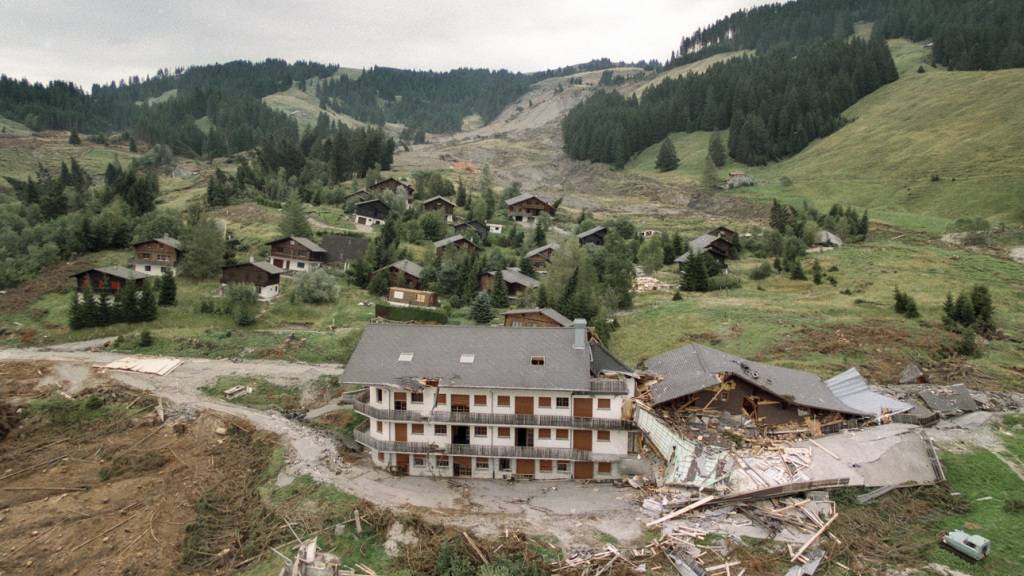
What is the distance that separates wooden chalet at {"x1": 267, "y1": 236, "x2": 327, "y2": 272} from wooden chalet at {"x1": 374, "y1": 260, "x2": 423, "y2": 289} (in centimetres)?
1001

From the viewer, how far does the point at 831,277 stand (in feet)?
214

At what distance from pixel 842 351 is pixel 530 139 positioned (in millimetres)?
160638

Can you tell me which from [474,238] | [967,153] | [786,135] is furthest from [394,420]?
[786,135]

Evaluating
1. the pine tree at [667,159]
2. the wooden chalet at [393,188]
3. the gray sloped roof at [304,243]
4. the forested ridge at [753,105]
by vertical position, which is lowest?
the gray sloped roof at [304,243]

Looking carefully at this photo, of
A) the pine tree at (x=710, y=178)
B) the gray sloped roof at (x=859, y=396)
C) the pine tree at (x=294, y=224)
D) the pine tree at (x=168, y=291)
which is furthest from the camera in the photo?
the pine tree at (x=710, y=178)

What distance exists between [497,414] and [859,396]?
2193 cm

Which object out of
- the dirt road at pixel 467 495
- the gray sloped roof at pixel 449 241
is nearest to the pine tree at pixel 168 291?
the dirt road at pixel 467 495

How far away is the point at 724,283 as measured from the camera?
65.6 metres

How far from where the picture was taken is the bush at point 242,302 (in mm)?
54844

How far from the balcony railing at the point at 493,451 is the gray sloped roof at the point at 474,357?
126 inches

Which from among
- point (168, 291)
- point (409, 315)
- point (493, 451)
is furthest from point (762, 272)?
point (168, 291)

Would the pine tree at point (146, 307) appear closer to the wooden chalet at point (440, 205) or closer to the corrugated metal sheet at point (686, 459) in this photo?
the corrugated metal sheet at point (686, 459)

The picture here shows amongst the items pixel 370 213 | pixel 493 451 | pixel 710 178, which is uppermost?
pixel 710 178

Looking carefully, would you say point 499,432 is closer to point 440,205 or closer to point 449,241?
point 449,241
